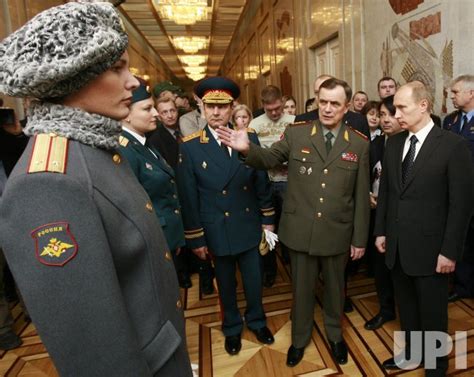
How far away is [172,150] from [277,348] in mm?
2022

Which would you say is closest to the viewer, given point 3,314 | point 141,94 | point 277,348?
point 141,94

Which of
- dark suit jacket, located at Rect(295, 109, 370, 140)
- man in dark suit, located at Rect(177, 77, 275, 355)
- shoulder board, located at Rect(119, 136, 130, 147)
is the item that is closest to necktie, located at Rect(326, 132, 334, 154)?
man in dark suit, located at Rect(177, 77, 275, 355)

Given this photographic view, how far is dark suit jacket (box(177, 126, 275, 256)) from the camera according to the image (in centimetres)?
221

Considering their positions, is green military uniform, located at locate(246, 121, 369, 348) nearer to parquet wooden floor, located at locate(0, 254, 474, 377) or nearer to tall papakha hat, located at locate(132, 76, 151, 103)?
parquet wooden floor, located at locate(0, 254, 474, 377)

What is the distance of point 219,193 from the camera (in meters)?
2.22

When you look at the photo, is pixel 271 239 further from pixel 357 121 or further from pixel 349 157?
pixel 357 121

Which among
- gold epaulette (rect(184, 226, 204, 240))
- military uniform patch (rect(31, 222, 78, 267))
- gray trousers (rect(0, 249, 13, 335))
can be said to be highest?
military uniform patch (rect(31, 222, 78, 267))

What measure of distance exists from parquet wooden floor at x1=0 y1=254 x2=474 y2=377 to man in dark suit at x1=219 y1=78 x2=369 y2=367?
0.09 meters

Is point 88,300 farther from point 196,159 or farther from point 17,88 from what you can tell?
point 196,159

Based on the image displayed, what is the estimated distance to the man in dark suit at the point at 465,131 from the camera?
2.82 metres

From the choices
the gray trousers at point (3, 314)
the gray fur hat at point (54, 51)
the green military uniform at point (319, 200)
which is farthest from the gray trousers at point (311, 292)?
the gray trousers at point (3, 314)

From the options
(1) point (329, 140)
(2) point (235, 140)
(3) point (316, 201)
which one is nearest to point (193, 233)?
(2) point (235, 140)

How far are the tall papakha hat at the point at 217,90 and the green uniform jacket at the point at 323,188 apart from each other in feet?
1.34

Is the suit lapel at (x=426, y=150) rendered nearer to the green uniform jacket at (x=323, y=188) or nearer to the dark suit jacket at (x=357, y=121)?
the green uniform jacket at (x=323, y=188)
